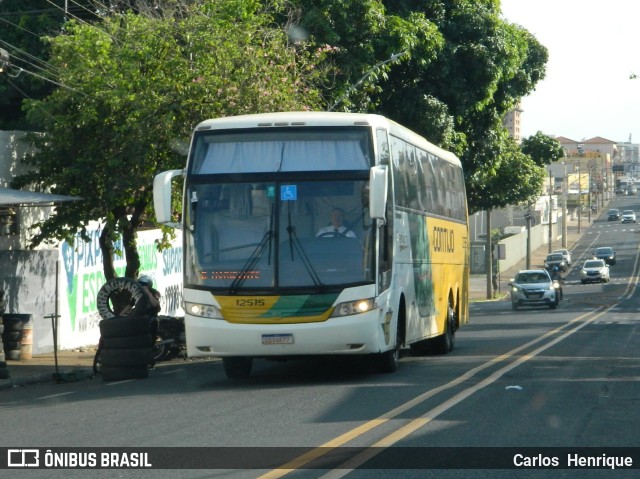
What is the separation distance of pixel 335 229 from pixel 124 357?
446cm

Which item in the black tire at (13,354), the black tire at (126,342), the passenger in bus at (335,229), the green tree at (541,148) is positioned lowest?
the black tire at (13,354)

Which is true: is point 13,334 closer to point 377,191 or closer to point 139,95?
point 139,95

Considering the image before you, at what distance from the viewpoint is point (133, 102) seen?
22.3 metres

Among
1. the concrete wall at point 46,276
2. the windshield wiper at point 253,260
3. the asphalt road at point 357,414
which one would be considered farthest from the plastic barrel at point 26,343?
the windshield wiper at point 253,260

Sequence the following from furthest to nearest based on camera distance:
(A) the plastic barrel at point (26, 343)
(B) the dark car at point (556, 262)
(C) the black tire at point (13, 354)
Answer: (B) the dark car at point (556, 262), (A) the plastic barrel at point (26, 343), (C) the black tire at point (13, 354)

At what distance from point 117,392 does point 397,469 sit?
780 cm

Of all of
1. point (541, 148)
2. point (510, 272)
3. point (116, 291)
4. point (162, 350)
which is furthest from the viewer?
point (510, 272)

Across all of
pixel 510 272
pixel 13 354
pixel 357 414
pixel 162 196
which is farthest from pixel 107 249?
pixel 510 272

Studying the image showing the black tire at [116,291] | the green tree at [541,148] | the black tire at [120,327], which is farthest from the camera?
the green tree at [541,148]

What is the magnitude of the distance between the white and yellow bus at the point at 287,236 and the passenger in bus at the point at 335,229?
13 millimetres

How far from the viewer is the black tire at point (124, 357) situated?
727 inches

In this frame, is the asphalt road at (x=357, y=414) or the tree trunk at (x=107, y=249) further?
the tree trunk at (x=107, y=249)

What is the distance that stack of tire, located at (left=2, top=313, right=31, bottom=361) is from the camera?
22.8 metres

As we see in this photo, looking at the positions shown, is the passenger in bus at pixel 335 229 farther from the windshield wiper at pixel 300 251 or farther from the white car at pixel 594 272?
the white car at pixel 594 272
